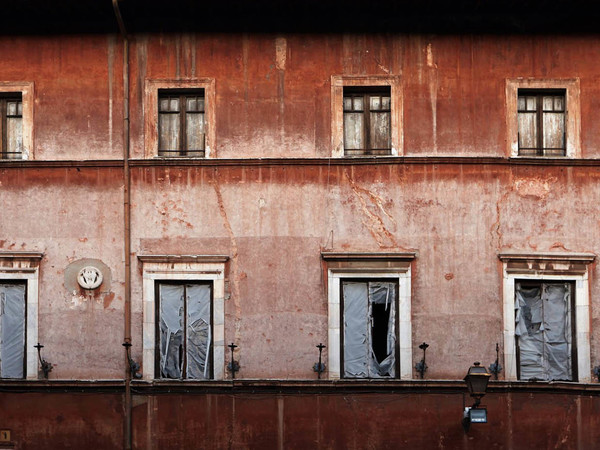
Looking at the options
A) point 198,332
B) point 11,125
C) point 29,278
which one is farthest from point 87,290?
point 11,125

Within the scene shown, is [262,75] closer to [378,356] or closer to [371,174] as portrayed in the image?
[371,174]

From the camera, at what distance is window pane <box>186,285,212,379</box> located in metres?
21.1

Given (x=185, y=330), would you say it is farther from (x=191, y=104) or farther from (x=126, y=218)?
(x=191, y=104)

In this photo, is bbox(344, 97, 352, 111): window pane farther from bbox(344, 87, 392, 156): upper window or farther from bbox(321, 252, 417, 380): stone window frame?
bbox(321, 252, 417, 380): stone window frame

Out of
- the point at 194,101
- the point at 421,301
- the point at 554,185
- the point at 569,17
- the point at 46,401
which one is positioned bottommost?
the point at 46,401

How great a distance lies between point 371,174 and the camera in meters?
21.4

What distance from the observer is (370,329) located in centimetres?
2111

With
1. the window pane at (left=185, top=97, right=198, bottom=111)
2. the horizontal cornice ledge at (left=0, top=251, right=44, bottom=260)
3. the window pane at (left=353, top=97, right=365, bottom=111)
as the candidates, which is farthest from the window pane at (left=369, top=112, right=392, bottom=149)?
the horizontal cornice ledge at (left=0, top=251, right=44, bottom=260)

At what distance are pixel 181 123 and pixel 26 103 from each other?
2757 millimetres

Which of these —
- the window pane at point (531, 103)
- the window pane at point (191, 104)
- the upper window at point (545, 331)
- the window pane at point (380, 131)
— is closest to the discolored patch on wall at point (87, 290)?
the window pane at point (191, 104)

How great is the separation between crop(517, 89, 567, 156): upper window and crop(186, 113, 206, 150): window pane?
5.57 m

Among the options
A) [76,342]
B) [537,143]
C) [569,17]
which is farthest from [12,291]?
[569,17]

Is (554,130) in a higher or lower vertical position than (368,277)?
higher

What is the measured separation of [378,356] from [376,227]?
221cm
